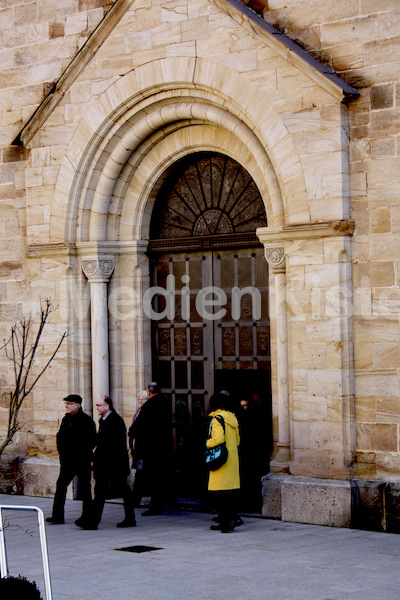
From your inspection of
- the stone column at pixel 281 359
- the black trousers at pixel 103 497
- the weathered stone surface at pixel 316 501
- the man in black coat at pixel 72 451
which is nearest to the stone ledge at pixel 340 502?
the weathered stone surface at pixel 316 501

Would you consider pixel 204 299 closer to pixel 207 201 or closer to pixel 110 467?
pixel 207 201

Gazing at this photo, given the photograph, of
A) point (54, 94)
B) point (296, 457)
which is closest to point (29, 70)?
point (54, 94)

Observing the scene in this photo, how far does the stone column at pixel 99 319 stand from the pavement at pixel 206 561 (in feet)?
6.15

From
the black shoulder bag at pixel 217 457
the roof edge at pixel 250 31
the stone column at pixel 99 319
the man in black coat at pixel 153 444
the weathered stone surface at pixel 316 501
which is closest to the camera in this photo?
the black shoulder bag at pixel 217 457

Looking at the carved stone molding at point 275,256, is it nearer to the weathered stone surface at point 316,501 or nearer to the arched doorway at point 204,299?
the arched doorway at point 204,299

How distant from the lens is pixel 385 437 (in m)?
10.6

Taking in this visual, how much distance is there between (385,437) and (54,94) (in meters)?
5.91

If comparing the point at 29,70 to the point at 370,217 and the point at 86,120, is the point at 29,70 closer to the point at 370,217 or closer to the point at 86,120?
the point at 86,120

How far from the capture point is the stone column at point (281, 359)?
1143 cm

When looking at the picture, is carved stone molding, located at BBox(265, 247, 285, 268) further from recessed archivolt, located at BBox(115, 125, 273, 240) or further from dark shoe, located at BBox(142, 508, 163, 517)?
dark shoe, located at BBox(142, 508, 163, 517)

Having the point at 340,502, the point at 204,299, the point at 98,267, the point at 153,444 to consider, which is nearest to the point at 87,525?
the point at 153,444

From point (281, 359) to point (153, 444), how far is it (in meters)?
1.78

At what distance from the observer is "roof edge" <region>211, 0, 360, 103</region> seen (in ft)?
35.0

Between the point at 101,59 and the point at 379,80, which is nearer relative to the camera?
the point at 379,80
